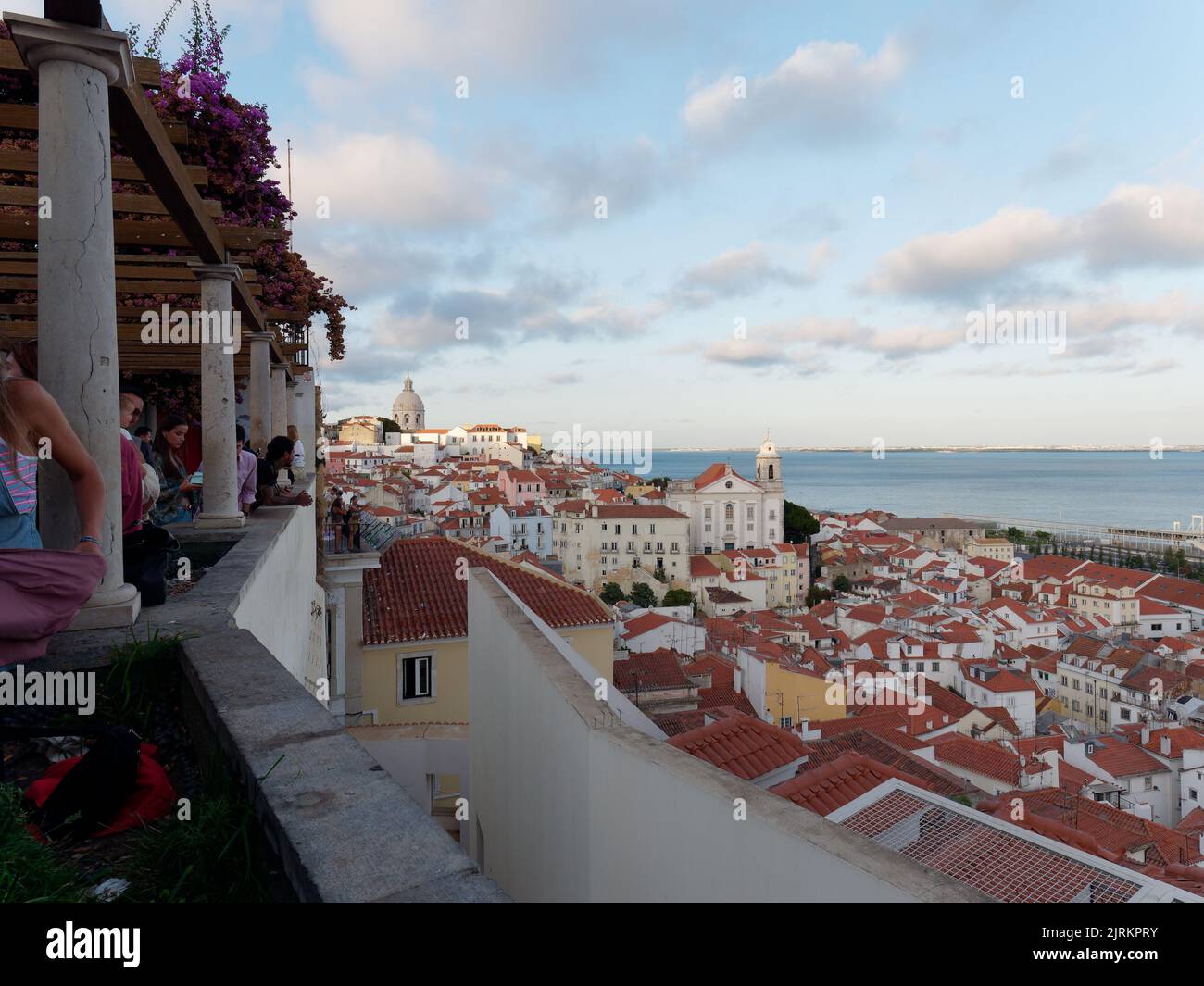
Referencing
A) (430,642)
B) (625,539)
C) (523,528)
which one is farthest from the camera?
(625,539)

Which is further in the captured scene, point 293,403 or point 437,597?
point 437,597

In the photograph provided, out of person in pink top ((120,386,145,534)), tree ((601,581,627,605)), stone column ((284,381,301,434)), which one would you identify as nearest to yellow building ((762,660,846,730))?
stone column ((284,381,301,434))

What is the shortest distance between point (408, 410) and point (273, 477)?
457 ft

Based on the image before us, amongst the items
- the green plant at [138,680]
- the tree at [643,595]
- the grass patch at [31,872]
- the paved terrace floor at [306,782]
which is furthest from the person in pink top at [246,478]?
the tree at [643,595]

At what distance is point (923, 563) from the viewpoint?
74.8m

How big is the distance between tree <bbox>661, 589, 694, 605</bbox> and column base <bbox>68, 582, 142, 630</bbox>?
56.8 m

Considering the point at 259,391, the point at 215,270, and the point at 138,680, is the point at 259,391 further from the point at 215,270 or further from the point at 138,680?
the point at 138,680

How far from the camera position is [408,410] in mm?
141375

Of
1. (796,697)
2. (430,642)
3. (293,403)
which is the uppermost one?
(293,403)

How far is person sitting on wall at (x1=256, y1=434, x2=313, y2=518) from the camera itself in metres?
6.65

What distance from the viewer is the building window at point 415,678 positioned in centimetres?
1209

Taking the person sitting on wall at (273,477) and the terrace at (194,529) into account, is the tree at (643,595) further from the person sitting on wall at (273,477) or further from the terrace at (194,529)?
the terrace at (194,529)

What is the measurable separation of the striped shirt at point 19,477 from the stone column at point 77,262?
13.3 inches

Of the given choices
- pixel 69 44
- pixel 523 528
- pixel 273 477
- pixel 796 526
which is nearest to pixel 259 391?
pixel 273 477
